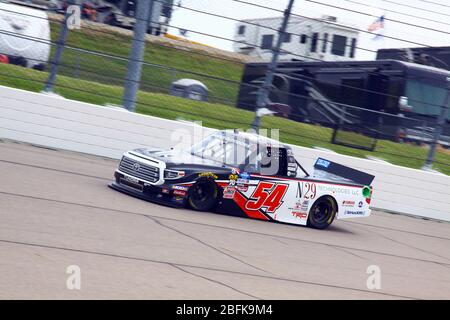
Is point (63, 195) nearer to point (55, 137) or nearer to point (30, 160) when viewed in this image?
point (30, 160)

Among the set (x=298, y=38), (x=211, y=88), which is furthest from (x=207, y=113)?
(x=298, y=38)

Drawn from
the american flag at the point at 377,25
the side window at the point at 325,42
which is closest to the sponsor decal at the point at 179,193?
the american flag at the point at 377,25

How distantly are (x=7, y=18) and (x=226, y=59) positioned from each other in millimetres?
5158

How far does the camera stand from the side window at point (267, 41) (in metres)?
15.6

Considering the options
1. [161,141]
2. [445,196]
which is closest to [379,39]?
[445,196]

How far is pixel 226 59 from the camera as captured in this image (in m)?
16.2

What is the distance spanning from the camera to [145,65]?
15.4m

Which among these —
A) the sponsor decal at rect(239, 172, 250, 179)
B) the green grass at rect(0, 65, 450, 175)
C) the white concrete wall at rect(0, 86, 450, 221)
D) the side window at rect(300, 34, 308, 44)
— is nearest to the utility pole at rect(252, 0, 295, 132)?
the green grass at rect(0, 65, 450, 175)

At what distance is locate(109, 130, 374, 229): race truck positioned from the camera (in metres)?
11.0

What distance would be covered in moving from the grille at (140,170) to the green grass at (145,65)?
423 cm

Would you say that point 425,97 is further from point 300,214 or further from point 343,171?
point 300,214

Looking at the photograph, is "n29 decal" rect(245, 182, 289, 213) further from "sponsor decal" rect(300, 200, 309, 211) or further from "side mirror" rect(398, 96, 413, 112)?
"side mirror" rect(398, 96, 413, 112)

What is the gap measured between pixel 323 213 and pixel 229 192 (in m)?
2.04

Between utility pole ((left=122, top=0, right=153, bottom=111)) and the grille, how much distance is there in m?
4.29
